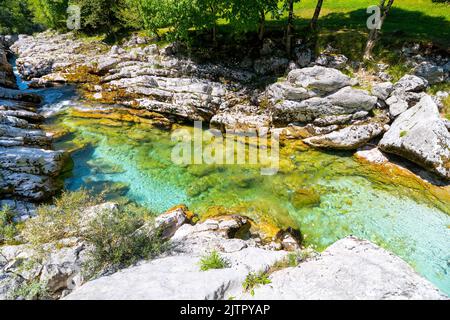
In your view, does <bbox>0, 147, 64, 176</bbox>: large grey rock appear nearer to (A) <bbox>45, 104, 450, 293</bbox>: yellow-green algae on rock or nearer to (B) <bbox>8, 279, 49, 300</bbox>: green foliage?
(A) <bbox>45, 104, 450, 293</bbox>: yellow-green algae on rock

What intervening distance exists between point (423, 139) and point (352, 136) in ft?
14.1

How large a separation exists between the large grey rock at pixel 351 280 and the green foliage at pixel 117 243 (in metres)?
4.46

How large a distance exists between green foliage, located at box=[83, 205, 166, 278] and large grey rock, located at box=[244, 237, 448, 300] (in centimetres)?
446

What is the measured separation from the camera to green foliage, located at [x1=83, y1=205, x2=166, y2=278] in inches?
352

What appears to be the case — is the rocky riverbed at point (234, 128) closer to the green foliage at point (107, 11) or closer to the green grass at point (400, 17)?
the green grass at point (400, 17)

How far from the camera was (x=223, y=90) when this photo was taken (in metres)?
25.4

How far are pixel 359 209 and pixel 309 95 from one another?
9.82 metres

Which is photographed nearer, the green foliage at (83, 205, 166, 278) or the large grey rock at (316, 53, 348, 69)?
the green foliage at (83, 205, 166, 278)

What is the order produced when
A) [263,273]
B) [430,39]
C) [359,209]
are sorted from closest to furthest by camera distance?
[263,273] < [359,209] < [430,39]

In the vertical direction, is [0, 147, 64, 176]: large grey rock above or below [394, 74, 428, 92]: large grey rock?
below

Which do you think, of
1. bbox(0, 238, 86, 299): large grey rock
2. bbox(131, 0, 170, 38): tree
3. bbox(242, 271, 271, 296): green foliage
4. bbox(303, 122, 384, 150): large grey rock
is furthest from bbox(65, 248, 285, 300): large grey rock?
bbox(131, 0, 170, 38): tree

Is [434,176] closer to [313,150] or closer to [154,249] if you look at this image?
[313,150]

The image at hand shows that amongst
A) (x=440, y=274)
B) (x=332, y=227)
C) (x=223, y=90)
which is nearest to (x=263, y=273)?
(x=332, y=227)

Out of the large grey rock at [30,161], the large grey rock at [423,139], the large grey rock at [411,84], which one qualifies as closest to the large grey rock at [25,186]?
the large grey rock at [30,161]
